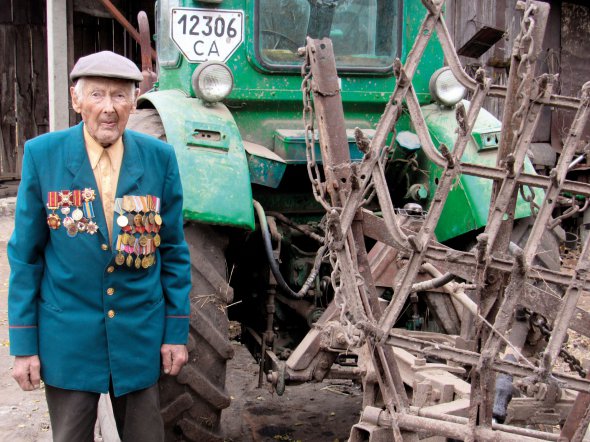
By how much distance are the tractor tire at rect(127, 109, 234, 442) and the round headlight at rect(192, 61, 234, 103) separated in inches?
25.0

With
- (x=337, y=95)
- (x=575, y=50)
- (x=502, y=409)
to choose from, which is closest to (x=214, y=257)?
(x=337, y=95)

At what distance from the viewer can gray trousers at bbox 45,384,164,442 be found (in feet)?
7.74

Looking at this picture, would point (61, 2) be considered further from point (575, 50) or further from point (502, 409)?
point (502, 409)

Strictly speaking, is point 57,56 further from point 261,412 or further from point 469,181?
point 469,181

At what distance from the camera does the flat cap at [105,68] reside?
229 cm

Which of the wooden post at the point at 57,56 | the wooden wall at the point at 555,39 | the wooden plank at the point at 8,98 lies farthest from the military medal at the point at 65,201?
the wooden plank at the point at 8,98

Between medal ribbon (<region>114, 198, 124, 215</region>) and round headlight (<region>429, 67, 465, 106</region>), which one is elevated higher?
round headlight (<region>429, 67, 465, 106</region>)

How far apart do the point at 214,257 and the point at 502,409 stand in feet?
4.14

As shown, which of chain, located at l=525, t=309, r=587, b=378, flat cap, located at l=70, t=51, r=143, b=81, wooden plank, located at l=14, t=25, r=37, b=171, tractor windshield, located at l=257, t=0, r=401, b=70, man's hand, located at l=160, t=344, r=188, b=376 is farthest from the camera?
wooden plank, located at l=14, t=25, r=37, b=171

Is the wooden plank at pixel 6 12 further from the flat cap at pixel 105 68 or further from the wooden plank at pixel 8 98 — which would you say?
the flat cap at pixel 105 68

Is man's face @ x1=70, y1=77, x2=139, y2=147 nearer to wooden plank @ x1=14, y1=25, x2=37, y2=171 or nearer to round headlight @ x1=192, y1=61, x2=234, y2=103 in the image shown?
round headlight @ x1=192, y1=61, x2=234, y2=103

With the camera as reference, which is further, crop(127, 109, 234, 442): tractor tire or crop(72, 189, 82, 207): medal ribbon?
crop(127, 109, 234, 442): tractor tire

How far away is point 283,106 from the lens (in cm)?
364

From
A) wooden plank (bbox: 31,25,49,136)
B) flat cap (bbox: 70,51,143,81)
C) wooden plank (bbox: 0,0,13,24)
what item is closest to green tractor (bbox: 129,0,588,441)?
flat cap (bbox: 70,51,143,81)
